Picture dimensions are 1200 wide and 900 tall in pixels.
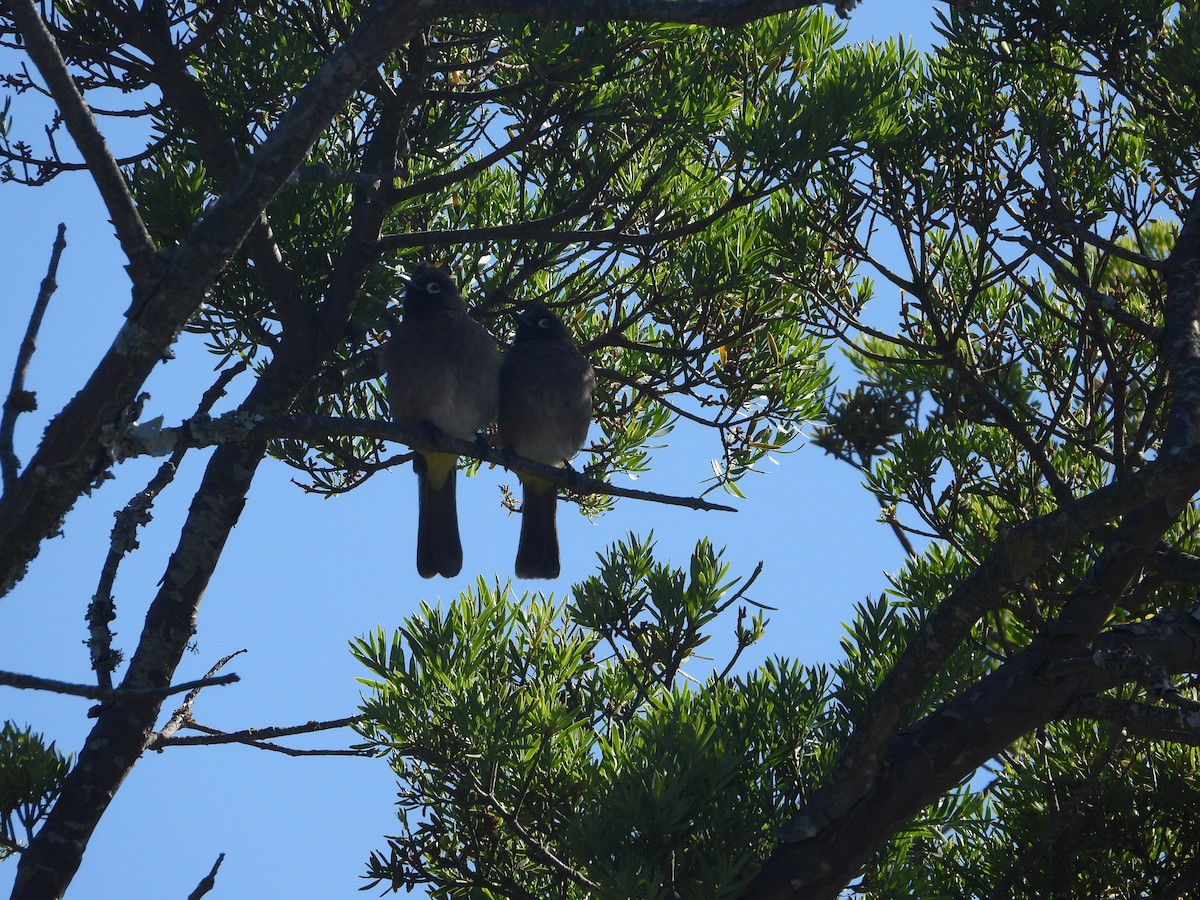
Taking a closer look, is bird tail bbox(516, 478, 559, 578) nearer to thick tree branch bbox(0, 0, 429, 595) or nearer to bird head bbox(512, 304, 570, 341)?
bird head bbox(512, 304, 570, 341)

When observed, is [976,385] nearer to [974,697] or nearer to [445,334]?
[974,697]

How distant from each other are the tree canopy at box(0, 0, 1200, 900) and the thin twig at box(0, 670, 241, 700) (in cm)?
53

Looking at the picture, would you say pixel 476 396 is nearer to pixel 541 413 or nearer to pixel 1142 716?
pixel 541 413

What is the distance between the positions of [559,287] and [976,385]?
5.23 ft

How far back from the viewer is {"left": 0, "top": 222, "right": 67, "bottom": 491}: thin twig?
220 centimetres

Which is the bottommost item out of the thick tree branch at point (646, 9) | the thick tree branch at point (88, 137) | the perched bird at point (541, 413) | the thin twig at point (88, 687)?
the thin twig at point (88, 687)

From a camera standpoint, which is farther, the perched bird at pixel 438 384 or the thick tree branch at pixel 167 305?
the perched bird at pixel 438 384

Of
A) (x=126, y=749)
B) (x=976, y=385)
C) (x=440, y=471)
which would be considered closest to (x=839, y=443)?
(x=976, y=385)

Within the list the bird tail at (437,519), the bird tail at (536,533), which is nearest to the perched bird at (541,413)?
the bird tail at (536,533)

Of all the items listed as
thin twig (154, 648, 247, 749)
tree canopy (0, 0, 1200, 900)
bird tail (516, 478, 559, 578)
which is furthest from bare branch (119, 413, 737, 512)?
bird tail (516, 478, 559, 578)

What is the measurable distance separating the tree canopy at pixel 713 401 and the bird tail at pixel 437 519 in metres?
0.61

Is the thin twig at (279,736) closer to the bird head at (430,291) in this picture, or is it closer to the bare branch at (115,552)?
the bare branch at (115,552)

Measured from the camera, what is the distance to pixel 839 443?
4.29 metres

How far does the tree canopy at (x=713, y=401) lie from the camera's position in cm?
275
